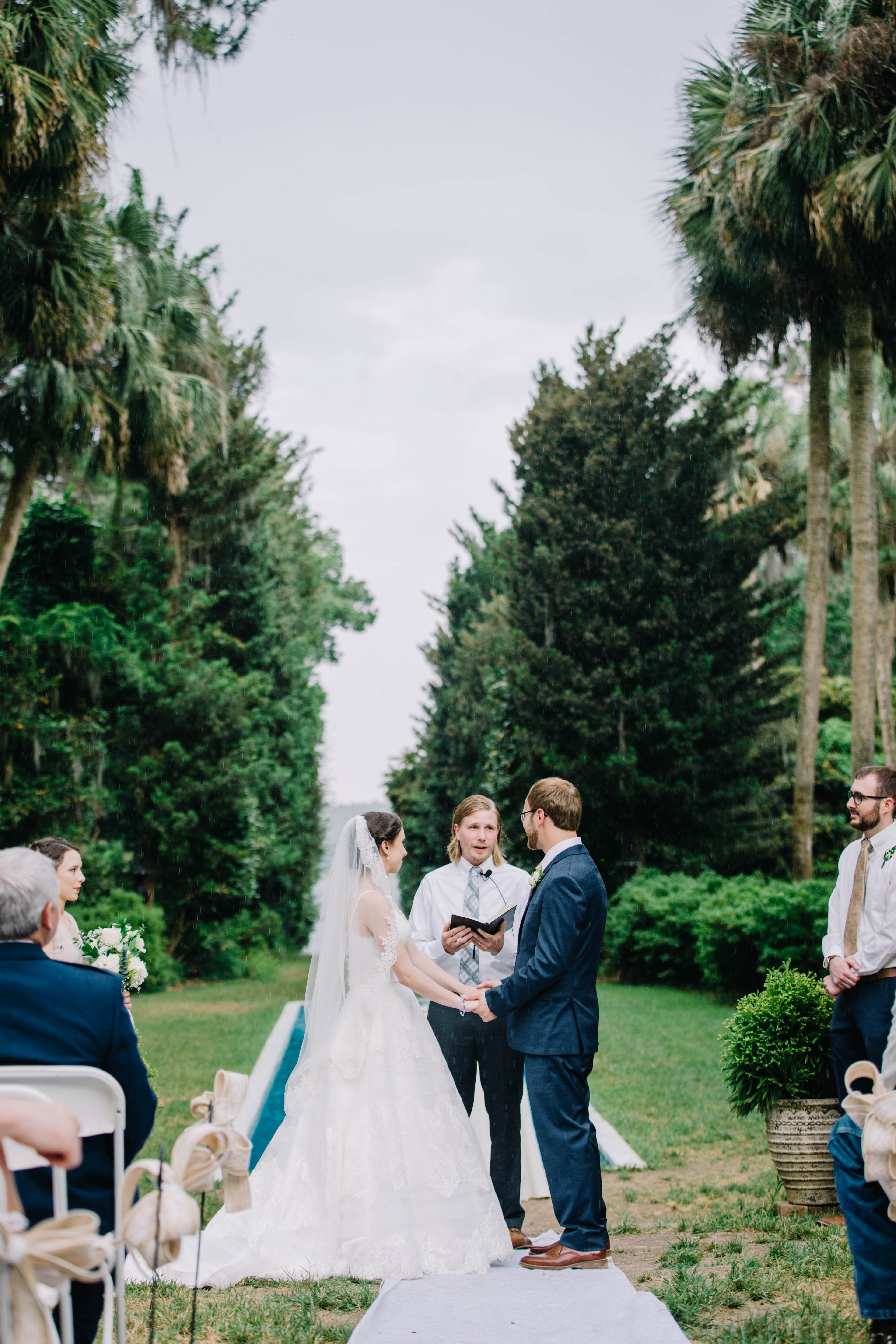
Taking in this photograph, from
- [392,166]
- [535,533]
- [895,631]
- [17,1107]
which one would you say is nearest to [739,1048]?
[17,1107]

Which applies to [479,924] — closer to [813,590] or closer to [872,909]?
[872,909]

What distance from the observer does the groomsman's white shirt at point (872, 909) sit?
15.5 feet

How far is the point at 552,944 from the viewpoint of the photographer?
458 cm

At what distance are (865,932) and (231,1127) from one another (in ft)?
10.3

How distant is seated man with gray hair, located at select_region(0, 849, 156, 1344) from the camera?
2732 millimetres

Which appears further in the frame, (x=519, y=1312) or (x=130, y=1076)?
(x=519, y=1312)

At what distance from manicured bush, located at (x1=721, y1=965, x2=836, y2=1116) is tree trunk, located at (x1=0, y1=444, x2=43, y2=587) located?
37.0 feet

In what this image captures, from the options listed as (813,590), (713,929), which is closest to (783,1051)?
(713,929)

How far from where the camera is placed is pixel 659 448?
22.7 m

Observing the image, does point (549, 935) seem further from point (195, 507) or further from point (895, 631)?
point (895, 631)

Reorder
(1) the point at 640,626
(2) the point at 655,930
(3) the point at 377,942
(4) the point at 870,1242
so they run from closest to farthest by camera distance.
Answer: (4) the point at 870,1242, (3) the point at 377,942, (2) the point at 655,930, (1) the point at 640,626

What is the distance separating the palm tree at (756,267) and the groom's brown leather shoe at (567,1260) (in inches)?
466

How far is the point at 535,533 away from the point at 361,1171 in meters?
19.5

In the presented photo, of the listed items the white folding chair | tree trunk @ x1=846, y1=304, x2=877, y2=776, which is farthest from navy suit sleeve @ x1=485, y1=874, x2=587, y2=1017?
tree trunk @ x1=846, y1=304, x2=877, y2=776
